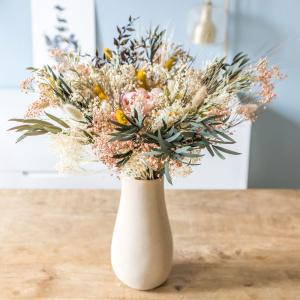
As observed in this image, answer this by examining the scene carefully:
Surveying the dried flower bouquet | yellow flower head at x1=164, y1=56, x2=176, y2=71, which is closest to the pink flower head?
the dried flower bouquet

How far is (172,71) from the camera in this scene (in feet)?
3.22

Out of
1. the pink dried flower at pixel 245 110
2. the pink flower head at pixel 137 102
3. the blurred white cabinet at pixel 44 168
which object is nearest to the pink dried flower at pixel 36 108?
the pink flower head at pixel 137 102

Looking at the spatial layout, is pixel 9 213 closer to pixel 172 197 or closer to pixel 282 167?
pixel 172 197

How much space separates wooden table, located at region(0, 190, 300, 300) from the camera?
1010 mm

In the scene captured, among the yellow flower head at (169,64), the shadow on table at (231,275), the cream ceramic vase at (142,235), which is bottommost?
the shadow on table at (231,275)

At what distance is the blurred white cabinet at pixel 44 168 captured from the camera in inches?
90.0

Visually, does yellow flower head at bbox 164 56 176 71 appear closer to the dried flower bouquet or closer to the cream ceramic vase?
the dried flower bouquet

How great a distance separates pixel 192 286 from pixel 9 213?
59 centimetres

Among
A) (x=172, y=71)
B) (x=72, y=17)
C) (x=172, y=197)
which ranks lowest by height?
(x=172, y=197)

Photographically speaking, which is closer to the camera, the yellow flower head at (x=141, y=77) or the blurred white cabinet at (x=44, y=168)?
the yellow flower head at (x=141, y=77)

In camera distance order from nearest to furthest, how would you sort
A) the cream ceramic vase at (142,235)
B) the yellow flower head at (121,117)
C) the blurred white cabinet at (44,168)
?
the yellow flower head at (121,117)
the cream ceramic vase at (142,235)
the blurred white cabinet at (44,168)

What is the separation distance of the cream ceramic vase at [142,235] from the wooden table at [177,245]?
0.05m

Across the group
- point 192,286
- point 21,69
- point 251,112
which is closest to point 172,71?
point 251,112

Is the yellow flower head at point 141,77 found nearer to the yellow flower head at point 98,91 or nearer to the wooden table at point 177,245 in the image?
the yellow flower head at point 98,91
